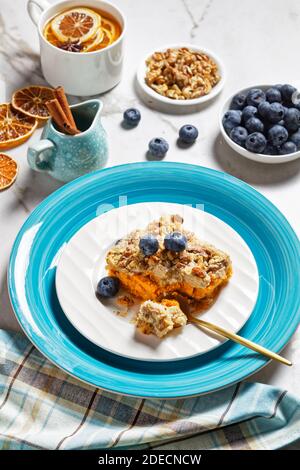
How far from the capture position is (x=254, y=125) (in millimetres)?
2188

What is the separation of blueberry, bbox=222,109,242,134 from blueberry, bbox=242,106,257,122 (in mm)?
18

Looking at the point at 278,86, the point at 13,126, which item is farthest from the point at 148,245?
the point at 278,86

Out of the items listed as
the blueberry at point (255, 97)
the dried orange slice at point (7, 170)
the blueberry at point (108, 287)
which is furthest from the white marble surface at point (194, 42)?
the blueberry at point (108, 287)

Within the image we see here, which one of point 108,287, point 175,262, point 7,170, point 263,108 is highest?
point 263,108

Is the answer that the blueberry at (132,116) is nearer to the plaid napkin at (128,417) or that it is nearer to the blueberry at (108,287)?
the blueberry at (108,287)

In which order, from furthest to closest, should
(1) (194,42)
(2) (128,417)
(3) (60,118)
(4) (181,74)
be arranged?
(1) (194,42) → (4) (181,74) → (3) (60,118) → (2) (128,417)

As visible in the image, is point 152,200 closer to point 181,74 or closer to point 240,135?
point 240,135

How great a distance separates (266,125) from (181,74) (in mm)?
361

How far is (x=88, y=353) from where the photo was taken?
171cm

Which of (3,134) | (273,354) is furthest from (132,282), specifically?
(3,134)

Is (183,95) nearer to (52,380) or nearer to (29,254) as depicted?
(29,254)

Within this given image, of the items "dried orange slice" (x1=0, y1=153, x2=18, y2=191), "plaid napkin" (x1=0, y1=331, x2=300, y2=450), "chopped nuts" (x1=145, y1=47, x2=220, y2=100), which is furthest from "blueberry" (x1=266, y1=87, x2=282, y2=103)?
"plaid napkin" (x1=0, y1=331, x2=300, y2=450)

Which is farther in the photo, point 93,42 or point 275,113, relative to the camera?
point 93,42

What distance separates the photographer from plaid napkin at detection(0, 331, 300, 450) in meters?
1.60
